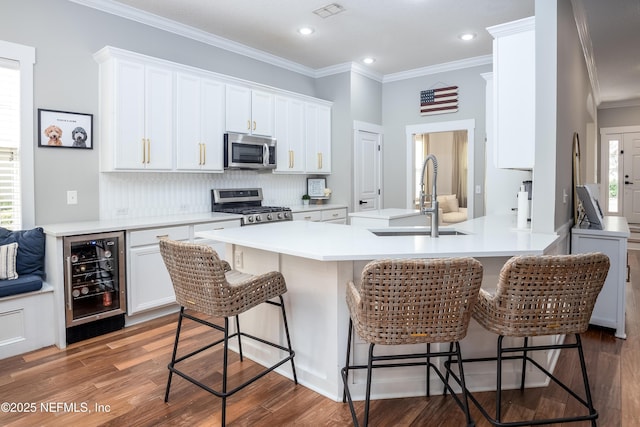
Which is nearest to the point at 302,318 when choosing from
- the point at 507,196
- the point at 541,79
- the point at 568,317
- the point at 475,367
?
the point at 475,367

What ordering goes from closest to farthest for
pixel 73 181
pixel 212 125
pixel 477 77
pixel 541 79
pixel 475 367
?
pixel 475 367 < pixel 541 79 < pixel 73 181 < pixel 212 125 < pixel 477 77

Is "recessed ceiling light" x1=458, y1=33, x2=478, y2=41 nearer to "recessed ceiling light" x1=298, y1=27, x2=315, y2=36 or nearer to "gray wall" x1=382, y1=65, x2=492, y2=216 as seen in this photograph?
"gray wall" x1=382, y1=65, x2=492, y2=216

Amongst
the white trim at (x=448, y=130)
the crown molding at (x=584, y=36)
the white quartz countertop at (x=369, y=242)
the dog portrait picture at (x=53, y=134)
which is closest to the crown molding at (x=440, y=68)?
the white trim at (x=448, y=130)

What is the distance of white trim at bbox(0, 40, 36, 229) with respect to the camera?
3.25 metres

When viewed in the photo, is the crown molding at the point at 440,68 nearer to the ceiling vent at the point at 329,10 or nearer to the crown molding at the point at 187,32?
the crown molding at the point at 187,32

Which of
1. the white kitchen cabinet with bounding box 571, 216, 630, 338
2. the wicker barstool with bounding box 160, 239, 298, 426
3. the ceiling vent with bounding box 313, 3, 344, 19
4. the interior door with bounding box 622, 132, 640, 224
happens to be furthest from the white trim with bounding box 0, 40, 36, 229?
the interior door with bounding box 622, 132, 640, 224

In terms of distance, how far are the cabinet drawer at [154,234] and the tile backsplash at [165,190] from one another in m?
0.62

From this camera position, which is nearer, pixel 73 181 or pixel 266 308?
pixel 266 308

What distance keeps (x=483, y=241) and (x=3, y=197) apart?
3.61 meters

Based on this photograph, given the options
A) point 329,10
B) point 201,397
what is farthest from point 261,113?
point 201,397

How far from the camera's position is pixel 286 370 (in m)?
2.51

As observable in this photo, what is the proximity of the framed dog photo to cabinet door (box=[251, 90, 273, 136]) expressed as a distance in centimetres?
176

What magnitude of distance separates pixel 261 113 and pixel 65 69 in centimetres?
205

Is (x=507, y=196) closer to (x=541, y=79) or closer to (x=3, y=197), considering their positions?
(x=541, y=79)
